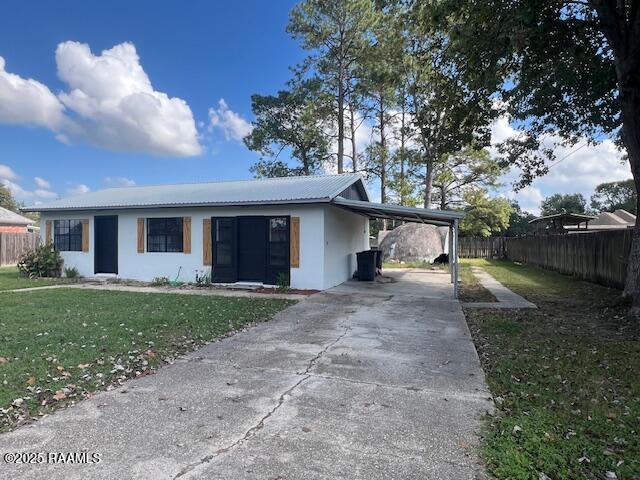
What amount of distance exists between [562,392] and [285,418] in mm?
2720

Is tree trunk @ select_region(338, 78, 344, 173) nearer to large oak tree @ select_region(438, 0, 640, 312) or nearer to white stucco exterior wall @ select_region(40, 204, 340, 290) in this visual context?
white stucco exterior wall @ select_region(40, 204, 340, 290)

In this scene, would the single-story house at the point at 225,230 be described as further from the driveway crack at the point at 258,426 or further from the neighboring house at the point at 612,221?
the neighboring house at the point at 612,221

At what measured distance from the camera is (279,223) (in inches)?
463

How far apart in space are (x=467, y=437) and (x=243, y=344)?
351cm

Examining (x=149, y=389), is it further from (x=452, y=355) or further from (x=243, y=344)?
(x=452, y=355)

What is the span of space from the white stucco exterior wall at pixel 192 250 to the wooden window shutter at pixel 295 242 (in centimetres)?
9

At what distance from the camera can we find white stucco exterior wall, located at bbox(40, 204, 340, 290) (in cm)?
1137

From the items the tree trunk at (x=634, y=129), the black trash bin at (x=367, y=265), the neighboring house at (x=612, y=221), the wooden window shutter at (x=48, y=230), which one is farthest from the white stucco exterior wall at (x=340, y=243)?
the neighboring house at (x=612, y=221)

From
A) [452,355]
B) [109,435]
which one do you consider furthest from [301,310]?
[109,435]

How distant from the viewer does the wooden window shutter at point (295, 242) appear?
11.5 metres

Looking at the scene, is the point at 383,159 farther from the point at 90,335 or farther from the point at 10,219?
the point at 90,335

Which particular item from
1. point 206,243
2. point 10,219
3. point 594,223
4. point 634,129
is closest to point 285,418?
point 634,129

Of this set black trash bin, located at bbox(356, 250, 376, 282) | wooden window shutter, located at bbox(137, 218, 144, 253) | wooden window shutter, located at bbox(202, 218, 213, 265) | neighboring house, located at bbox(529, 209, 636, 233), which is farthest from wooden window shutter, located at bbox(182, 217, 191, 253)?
neighboring house, located at bbox(529, 209, 636, 233)

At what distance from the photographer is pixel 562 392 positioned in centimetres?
403
